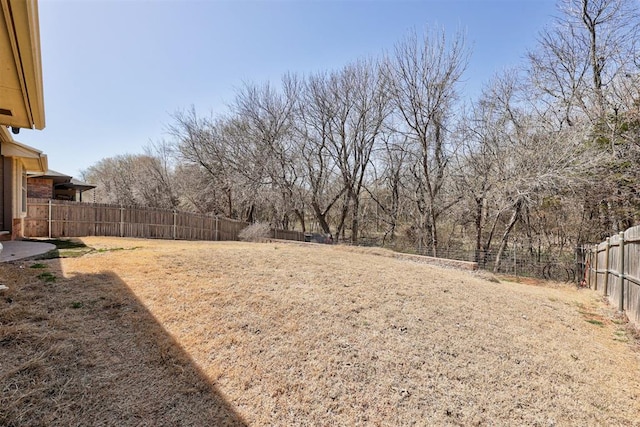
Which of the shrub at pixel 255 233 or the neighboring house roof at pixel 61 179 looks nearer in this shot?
the neighboring house roof at pixel 61 179

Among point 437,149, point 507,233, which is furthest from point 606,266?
point 437,149

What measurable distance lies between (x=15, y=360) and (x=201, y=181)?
56.3ft

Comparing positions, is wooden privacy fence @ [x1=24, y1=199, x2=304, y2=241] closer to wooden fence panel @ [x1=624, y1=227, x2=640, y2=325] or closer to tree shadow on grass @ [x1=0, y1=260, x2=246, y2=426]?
tree shadow on grass @ [x1=0, y1=260, x2=246, y2=426]

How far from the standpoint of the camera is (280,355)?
268 centimetres

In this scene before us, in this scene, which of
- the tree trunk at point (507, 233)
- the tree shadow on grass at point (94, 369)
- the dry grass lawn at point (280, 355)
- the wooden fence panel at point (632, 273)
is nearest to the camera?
the tree shadow on grass at point (94, 369)

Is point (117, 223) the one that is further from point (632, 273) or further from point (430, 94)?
point (632, 273)

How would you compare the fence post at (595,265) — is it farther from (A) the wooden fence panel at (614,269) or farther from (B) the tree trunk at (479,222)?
(B) the tree trunk at (479,222)

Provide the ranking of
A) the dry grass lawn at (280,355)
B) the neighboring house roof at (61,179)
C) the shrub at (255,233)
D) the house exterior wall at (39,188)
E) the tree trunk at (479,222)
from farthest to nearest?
the shrub at (255,233) → the tree trunk at (479,222) → the neighboring house roof at (61,179) → the house exterior wall at (39,188) → the dry grass lawn at (280,355)

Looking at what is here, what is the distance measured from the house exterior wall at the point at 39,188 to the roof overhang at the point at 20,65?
841 centimetres

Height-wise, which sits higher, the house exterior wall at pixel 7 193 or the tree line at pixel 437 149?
the tree line at pixel 437 149

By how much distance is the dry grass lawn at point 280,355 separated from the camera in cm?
203

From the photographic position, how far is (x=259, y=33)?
9102 millimetres

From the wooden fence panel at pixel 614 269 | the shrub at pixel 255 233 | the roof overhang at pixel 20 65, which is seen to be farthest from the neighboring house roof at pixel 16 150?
the wooden fence panel at pixel 614 269

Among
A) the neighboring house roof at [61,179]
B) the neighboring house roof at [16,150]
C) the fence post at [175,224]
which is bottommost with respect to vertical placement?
the fence post at [175,224]
